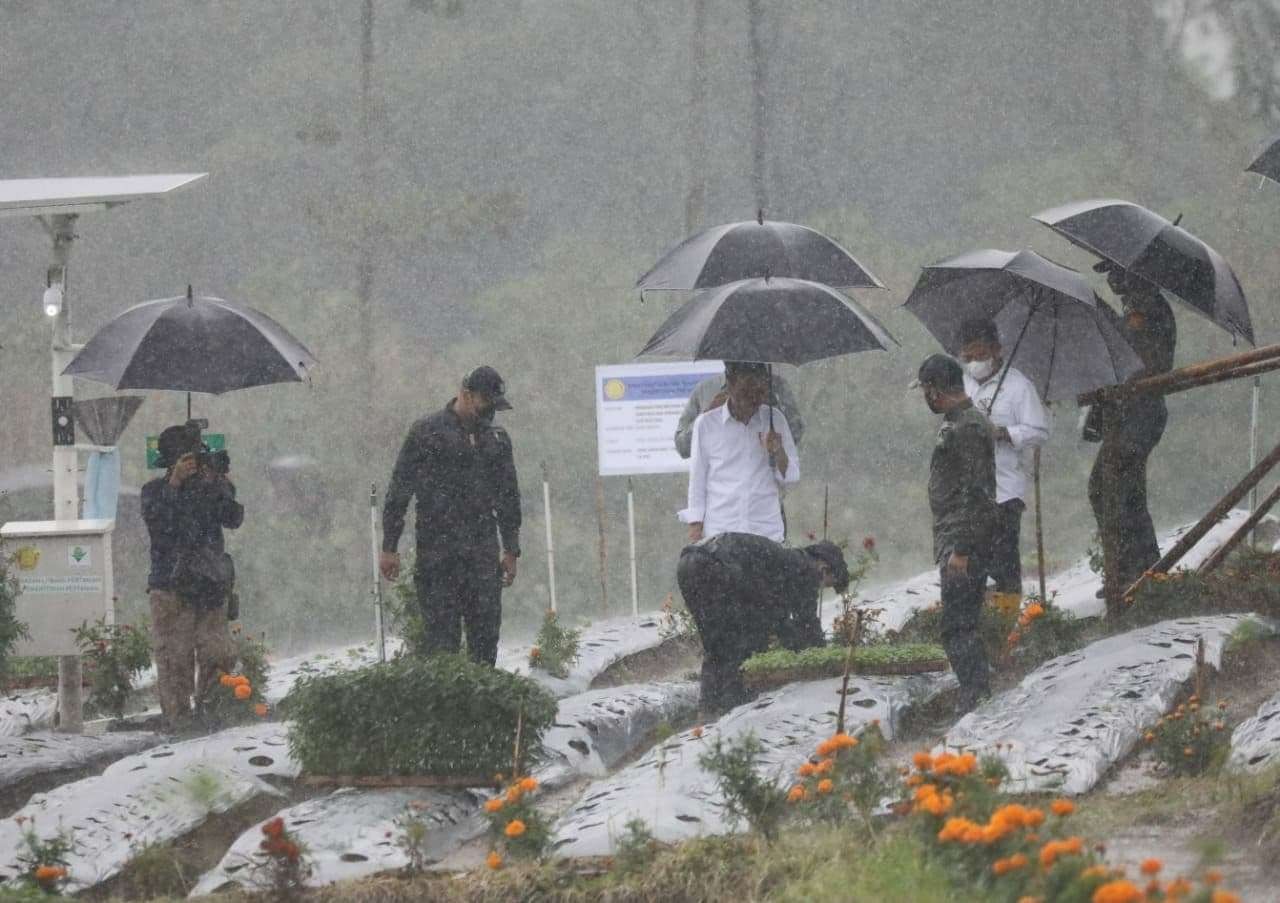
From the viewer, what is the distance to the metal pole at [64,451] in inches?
376

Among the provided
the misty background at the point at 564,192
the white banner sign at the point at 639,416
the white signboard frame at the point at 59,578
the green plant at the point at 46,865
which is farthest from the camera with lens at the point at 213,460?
the misty background at the point at 564,192

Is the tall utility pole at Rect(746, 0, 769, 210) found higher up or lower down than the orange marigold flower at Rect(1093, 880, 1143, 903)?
higher up

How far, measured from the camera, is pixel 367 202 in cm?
2520

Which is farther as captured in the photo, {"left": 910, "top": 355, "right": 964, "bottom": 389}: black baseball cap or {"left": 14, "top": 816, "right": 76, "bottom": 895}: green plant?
{"left": 910, "top": 355, "right": 964, "bottom": 389}: black baseball cap

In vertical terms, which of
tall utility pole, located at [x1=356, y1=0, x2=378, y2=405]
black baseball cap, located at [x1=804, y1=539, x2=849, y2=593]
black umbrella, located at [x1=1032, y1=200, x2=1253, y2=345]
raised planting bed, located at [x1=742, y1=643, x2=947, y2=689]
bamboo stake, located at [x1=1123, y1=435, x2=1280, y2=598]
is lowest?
raised planting bed, located at [x1=742, y1=643, x2=947, y2=689]

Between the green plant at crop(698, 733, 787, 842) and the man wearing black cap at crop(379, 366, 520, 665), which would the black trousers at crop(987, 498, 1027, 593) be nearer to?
the man wearing black cap at crop(379, 366, 520, 665)

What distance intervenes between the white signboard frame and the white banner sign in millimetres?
4264

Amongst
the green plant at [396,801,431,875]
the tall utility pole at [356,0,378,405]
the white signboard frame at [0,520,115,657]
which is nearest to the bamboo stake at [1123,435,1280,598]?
the green plant at [396,801,431,875]

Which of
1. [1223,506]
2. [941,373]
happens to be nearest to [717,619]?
[941,373]

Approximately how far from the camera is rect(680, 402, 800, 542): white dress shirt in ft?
26.6

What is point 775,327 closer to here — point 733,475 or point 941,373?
point 733,475

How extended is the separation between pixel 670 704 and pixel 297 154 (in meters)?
18.4

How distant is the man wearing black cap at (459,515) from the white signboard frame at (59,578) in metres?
1.88

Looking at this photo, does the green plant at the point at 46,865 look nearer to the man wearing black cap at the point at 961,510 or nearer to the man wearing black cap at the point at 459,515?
the man wearing black cap at the point at 459,515
